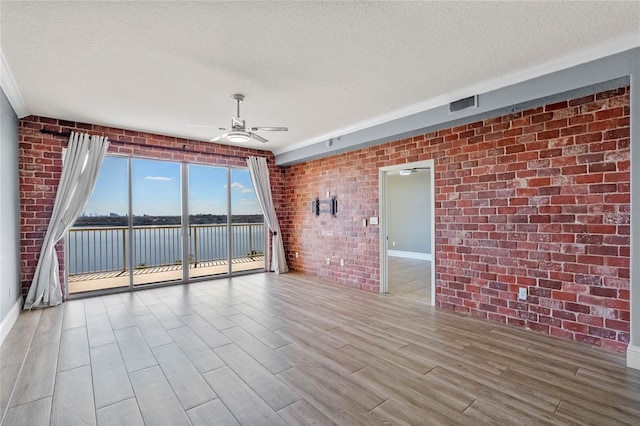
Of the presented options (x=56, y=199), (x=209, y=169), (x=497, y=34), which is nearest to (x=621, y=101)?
(x=497, y=34)

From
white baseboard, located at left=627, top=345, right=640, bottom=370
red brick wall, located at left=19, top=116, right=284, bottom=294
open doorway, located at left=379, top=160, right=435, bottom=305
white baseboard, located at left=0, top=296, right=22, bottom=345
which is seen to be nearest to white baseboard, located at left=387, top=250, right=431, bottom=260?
open doorway, located at left=379, top=160, right=435, bottom=305

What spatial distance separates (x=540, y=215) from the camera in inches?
126

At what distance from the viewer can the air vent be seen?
132 inches

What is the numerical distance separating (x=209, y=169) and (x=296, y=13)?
186 inches

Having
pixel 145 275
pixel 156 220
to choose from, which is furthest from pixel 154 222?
pixel 145 275

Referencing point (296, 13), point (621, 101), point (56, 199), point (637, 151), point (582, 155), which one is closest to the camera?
point (296, 13)

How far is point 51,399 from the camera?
6.91 ft

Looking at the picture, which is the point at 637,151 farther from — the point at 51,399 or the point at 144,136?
the point at 144,136

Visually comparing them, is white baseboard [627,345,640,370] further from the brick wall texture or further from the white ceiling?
the white ceiling

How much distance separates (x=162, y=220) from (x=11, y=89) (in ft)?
10.6

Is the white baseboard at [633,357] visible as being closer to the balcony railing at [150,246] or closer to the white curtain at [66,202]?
the balcony railing at [150,246]

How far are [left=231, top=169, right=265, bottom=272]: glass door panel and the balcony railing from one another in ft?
0.08

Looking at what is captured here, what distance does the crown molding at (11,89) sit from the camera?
9.17 ft

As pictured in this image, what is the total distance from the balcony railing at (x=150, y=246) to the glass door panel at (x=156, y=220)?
0.02 meters
